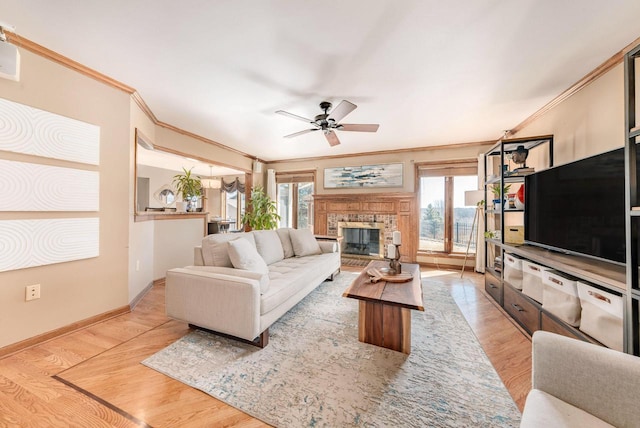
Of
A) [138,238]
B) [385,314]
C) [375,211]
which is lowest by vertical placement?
[385,314]

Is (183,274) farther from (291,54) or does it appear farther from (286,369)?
(291,54)

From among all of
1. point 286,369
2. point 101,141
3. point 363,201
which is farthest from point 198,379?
point 363,201

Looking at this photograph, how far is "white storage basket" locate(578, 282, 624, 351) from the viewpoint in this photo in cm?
147

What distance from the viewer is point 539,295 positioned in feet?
7.30

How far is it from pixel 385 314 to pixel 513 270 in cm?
175

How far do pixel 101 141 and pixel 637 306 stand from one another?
14.2 feet

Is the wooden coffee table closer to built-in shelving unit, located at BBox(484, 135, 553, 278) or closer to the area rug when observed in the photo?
the area rug

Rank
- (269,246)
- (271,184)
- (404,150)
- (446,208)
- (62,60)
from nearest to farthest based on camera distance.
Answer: (62,60) < (269,246) < (446,208) < (404,150) < (271,184)

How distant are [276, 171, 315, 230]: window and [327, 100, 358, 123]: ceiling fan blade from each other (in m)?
3.37

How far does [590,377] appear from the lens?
0.92 meters

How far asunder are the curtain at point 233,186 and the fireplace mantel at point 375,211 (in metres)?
3.64

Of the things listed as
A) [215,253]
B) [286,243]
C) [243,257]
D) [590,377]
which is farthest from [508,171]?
[215,253]

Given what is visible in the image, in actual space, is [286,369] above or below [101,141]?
below

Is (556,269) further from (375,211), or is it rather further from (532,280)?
(375,211)
